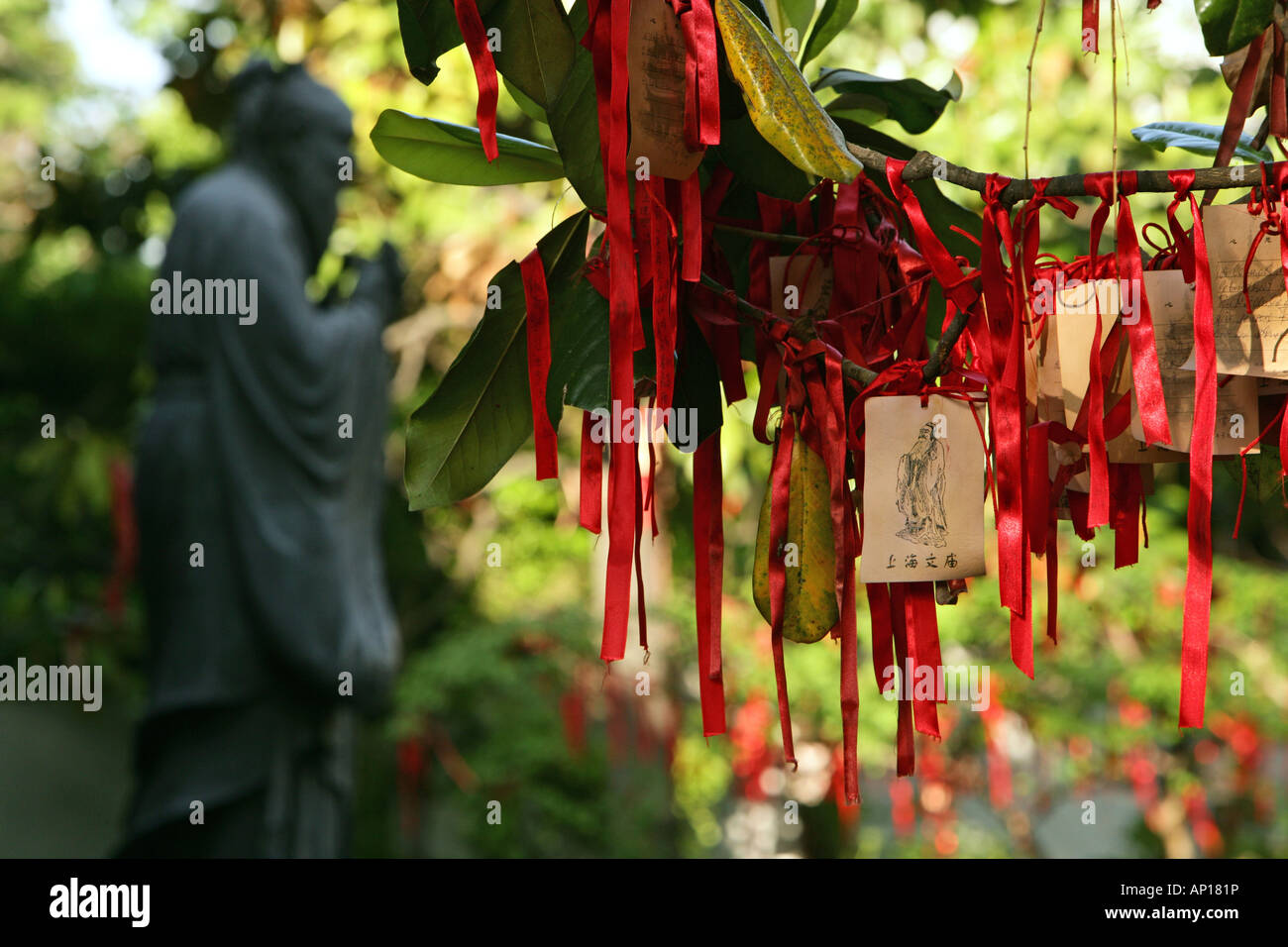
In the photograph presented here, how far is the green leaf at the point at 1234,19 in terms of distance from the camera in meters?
0.49

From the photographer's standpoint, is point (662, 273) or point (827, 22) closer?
point (662, 273)

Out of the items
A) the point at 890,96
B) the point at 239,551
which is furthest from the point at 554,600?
the point at 890,96

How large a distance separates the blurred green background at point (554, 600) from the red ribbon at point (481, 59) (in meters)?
1.71

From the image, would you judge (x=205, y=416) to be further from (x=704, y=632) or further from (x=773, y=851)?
(x=773, y=851)

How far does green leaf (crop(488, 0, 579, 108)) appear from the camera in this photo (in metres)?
0.49

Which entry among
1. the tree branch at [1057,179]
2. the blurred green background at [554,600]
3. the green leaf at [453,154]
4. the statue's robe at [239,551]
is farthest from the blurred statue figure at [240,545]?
the tree branch at [1057,179]

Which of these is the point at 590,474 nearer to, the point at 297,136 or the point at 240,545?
the point at 240,545

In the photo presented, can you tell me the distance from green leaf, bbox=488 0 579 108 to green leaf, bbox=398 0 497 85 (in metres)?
0.01

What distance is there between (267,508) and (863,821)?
232 centimetres

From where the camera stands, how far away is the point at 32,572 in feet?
13.1

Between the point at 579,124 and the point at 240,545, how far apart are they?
173 cm

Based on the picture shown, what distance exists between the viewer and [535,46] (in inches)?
19.7

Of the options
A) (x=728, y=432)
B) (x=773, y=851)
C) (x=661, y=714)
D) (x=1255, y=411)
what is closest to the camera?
(x=1255, y=411)

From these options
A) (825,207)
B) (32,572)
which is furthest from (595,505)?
(32,572)
